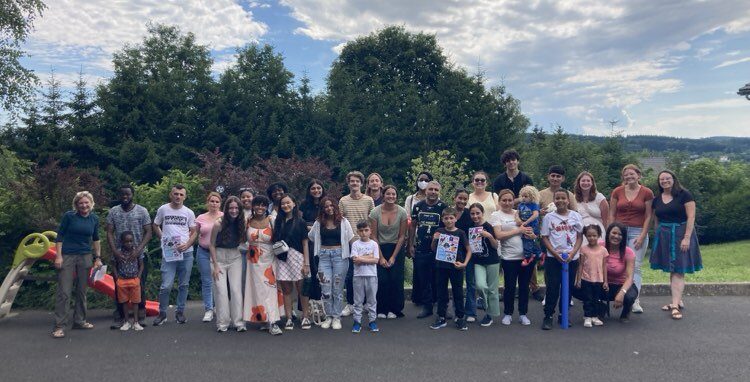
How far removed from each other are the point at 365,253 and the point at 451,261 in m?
1.07

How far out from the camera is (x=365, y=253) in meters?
6.58

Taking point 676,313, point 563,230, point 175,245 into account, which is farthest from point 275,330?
point 676,313

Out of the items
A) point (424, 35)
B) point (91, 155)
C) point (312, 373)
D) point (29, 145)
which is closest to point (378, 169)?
point (424, 35)

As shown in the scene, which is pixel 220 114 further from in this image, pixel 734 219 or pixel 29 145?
pixel 734 219

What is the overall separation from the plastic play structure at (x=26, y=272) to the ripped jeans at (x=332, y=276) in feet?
8.47

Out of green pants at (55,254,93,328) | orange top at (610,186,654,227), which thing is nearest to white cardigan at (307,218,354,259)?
green pants at (55,254,93,328)

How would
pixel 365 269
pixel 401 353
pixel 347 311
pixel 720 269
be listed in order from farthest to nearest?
1. pixel 720 269
2. pixel 347 311
3. pixel 365 269
4. pixel 401 353

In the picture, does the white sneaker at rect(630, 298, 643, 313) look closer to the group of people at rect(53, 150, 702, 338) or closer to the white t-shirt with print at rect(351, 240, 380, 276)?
the group of people at rect(53, 150, 702, 338)

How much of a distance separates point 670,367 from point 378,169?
835 inches

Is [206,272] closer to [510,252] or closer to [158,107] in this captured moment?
[510,252]

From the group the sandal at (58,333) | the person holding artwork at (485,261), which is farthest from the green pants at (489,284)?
the sandal at (58,333)

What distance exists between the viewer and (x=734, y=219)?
25141 millimetres

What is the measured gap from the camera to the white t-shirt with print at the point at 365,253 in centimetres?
657

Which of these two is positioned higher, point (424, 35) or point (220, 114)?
point (424, 35)
